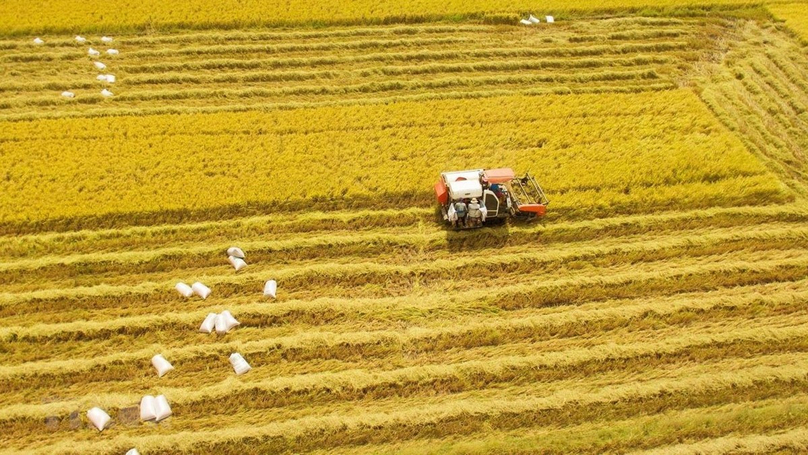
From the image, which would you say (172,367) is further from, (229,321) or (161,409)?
(229,321)

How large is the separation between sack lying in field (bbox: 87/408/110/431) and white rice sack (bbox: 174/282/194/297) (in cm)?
246

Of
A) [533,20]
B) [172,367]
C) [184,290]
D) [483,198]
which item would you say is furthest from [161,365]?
[533,20]

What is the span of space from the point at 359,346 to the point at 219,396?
250 cm

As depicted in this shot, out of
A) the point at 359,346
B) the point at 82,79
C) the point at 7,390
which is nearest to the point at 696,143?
the point at 359,346

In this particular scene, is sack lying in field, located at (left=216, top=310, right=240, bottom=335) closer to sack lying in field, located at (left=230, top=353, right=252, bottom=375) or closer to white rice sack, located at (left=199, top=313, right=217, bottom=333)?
white rice sack, located at (left=199, top=313, right=217, bottom=333)

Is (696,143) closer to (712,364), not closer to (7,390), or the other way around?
(712,364)

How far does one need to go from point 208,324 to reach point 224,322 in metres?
0.29

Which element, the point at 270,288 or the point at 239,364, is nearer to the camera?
the point at 239,364

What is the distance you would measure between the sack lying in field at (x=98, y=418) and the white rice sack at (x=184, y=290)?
246 centimetres

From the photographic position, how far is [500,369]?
29.6 feet

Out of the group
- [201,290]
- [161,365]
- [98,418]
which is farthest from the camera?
[201,290]

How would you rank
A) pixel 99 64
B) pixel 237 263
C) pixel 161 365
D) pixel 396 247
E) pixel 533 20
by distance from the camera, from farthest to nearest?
pixel 533 20 < pixel 99 64 < pixel 396 247 < pixel 237 263 < pixel 161 365

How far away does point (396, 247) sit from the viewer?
36.1 feet

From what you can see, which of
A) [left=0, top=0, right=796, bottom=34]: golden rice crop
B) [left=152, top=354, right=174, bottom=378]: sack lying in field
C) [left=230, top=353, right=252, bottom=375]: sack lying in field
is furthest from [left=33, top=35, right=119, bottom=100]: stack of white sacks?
[left=230, top=353, right=252, bottom=375]: sack lying in field
